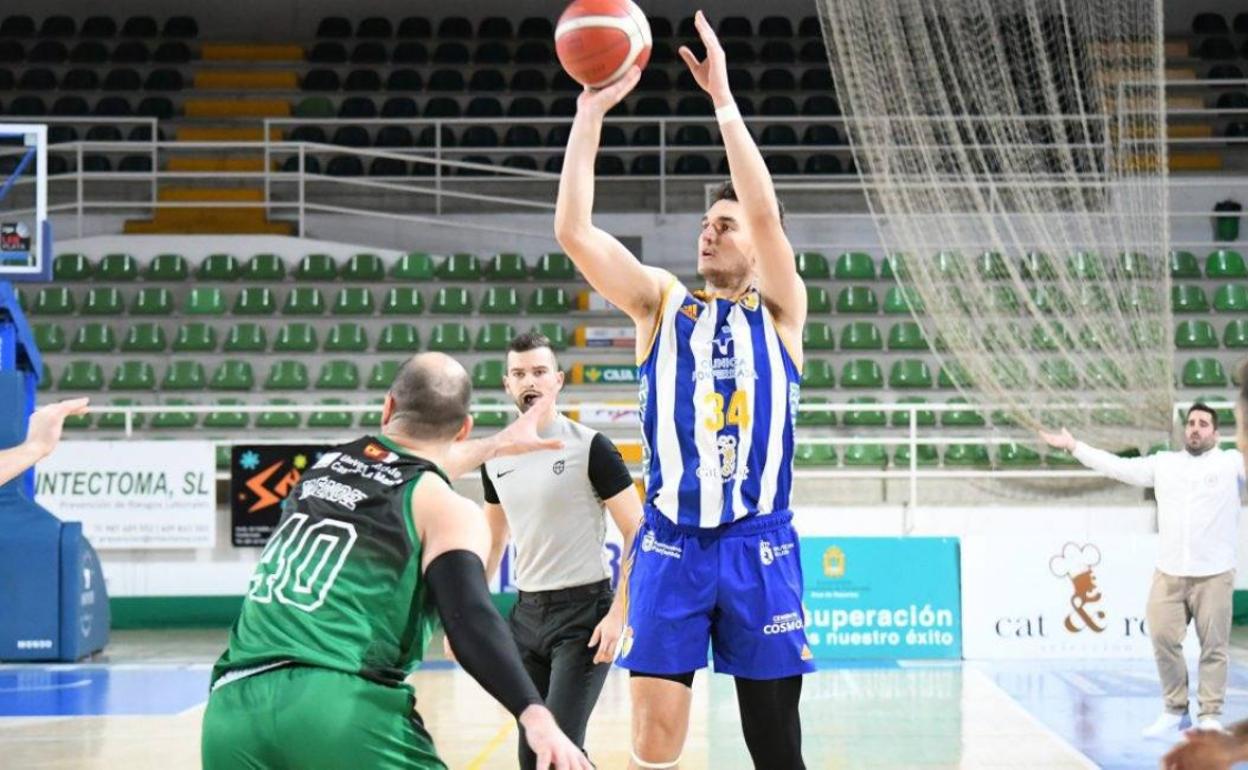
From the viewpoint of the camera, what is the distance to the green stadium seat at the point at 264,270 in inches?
746

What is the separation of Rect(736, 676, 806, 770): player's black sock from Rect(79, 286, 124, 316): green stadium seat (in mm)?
15817

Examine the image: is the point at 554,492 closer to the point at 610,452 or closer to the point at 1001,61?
the point at 610,452

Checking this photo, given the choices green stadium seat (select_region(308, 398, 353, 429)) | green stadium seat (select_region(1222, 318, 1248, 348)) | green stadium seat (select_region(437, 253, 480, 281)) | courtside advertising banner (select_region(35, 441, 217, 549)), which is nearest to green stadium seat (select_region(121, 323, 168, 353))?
green stadium seat (select_region(308, 398, 353, 429))

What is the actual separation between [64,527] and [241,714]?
974 cm

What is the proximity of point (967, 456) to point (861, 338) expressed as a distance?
8.05 feet

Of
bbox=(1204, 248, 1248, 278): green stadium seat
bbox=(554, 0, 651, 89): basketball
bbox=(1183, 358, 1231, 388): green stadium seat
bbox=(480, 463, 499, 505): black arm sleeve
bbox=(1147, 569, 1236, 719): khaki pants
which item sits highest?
bbox=(1204, 248, 1248, 278): green stadium seat

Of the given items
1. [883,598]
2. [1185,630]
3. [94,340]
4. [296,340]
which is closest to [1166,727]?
[1185,630]

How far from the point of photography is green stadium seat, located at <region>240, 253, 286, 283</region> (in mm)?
18938

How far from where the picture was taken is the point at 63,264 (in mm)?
18656

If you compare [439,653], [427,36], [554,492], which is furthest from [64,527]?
[427,36]

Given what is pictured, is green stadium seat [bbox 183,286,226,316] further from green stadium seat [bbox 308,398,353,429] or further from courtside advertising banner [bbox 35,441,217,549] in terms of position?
courtside advertising banner [bbox 35,441,217,549]

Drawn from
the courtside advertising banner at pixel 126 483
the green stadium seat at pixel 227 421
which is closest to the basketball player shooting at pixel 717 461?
the courtside advertising banner at pixel 126 483

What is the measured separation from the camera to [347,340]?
18.0 metres

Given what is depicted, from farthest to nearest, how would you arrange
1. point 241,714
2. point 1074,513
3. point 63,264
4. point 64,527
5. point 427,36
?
1. point 427,36
2. point 63,264
3. point 1074,513
4. point 64,527
5. point 241,714
